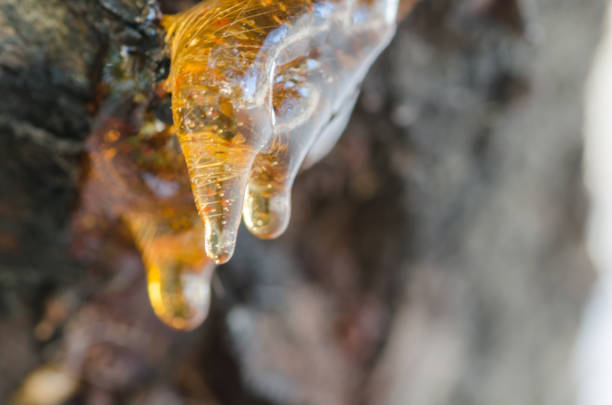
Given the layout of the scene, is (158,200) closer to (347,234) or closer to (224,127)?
(224,127)

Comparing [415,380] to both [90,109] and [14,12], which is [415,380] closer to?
[90,109]

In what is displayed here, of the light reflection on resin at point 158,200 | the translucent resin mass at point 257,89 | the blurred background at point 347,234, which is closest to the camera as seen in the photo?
the translucent resin mass at point 257,89

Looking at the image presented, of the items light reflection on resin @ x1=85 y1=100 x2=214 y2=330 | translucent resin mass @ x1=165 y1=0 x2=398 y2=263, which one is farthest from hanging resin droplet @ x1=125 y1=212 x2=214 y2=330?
translucent resin mass @ x1=165 y1=0 x2=398 y2=263

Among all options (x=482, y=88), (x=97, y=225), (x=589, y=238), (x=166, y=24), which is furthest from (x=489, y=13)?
(x=589, y=238)

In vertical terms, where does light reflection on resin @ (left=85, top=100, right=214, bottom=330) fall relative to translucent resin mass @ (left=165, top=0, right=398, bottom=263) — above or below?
below

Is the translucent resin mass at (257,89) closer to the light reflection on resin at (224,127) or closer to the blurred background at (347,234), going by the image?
the light reflection on resin at (224,127)

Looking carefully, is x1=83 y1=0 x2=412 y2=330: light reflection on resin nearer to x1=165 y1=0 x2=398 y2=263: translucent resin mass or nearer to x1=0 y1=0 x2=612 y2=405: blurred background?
x1=165 y1=0 x2=398 y2=263: translucent resin mass

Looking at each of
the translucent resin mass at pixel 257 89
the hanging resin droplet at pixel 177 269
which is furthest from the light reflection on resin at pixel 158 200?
the translucent resin mass at pixel 257 89
